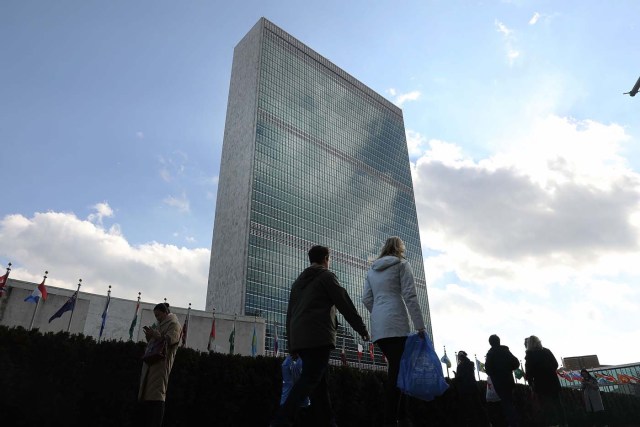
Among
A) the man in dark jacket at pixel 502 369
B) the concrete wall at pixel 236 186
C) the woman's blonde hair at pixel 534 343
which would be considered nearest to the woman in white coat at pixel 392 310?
the man in dark jacket at pixel 502 369

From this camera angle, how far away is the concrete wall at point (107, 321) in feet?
115

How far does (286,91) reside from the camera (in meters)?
91.9

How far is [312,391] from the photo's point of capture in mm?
4465

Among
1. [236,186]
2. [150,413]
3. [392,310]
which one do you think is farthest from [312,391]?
[236,186]

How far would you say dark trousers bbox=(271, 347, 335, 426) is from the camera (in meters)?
4.04

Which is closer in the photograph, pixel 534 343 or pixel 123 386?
pixel 123 386

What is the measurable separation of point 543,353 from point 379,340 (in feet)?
15.6

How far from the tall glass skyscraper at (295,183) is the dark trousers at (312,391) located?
6308cm

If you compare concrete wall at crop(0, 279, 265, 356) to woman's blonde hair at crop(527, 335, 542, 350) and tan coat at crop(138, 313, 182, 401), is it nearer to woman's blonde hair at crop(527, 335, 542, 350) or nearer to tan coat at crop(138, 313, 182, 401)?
tan coat at crop(138, 313, 182, 401)

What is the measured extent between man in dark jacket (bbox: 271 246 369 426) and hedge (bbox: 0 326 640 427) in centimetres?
292

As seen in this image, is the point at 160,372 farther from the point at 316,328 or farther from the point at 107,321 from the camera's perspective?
the point at 107,321

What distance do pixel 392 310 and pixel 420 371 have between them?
71 cm

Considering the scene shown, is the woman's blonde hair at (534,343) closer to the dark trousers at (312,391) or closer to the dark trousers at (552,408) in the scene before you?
the dark trousers at (552,408)

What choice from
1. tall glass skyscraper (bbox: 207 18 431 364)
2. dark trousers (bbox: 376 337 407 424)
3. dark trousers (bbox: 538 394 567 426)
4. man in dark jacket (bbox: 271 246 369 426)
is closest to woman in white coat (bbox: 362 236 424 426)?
dark trousers (bbox: 376 337 407 424)
